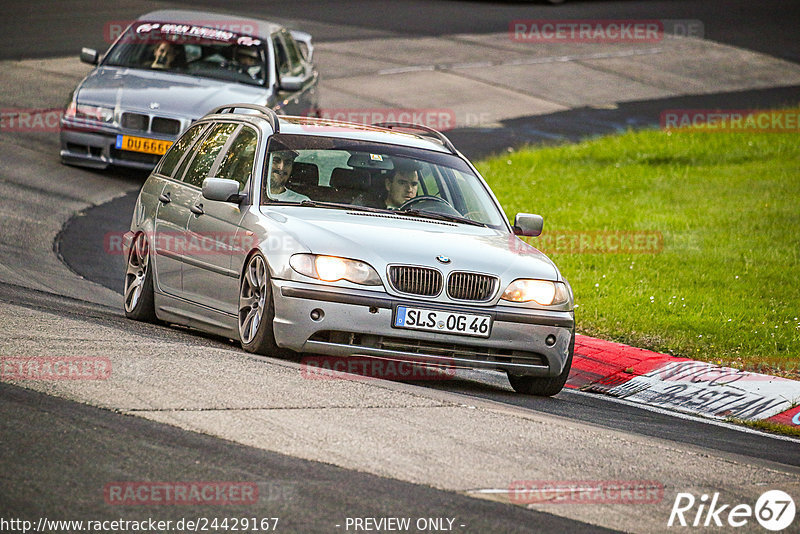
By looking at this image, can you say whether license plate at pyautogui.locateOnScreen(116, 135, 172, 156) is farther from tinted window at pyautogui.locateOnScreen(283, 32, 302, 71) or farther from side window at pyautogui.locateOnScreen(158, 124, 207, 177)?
side window at pyautogui.locateOnScreen(158, 124, 207, 177)

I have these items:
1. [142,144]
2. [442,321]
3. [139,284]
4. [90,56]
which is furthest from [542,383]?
[90,56]

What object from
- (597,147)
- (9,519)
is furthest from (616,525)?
(597,147)

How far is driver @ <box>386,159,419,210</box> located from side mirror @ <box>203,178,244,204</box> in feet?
3.25

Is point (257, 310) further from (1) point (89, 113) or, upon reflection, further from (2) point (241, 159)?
(1) point (89, 113)

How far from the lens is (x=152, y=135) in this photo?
49.8 feet

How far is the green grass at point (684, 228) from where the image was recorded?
11.0 metres

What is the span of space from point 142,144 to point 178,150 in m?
5.28

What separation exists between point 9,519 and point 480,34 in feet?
92.5

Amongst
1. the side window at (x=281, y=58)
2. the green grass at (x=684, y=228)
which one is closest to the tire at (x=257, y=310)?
the green grass at (x=684, y=228)

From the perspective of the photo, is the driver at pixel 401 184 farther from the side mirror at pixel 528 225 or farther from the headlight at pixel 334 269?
the headlight at pixel 334 269

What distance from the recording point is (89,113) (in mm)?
15398

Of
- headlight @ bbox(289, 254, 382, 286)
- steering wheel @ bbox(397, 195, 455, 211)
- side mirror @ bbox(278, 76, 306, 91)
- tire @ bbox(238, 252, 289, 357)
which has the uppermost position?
steering wheel @ bbox(397, 195, 455, 211)

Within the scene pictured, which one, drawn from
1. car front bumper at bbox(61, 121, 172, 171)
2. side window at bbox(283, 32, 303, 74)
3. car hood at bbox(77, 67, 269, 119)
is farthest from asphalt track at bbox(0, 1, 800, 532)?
side window at bbox(283, 32, 303, 74)

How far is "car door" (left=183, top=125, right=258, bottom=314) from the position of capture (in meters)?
8.38
